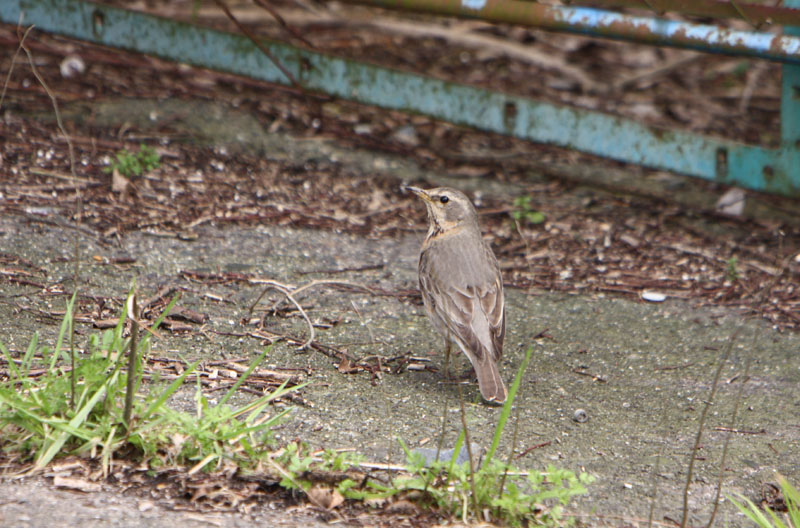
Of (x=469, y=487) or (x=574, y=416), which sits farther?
(x=574, y=416)

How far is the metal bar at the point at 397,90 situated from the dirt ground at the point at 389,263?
1.53ft

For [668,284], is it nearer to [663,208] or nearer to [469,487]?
[663,208]

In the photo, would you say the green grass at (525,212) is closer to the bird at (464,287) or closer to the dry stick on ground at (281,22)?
the bird at (464,287)

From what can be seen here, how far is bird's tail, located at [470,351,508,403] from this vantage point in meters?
4.47

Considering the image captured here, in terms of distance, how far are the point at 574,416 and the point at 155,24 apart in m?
4.81

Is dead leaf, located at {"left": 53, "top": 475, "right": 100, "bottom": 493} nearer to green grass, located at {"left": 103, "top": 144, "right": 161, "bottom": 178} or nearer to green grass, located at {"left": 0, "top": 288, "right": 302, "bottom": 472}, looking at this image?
green grass, located at {"left": 0, "top": 288, "right": 302, "bottom": 472}

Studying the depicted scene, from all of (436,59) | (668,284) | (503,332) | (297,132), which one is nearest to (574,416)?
(503,332)

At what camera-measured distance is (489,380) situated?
14.9 ft

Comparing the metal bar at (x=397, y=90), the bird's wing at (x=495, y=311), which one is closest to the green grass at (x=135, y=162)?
the metal bar at (x=397, y=90)

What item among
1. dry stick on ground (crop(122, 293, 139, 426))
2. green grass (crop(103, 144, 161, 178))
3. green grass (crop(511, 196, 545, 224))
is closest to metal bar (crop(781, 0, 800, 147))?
green grass (crop(511, 196, 545, 224))

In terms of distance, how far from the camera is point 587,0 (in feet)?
22.4

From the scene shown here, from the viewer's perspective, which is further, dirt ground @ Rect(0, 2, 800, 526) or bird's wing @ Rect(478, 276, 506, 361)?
bird's wing @ Rect(478, 276, 506, 361)

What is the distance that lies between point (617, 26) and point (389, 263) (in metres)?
2.13

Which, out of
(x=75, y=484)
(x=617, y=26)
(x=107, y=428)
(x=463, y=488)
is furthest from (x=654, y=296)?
(x=75, y=484)
